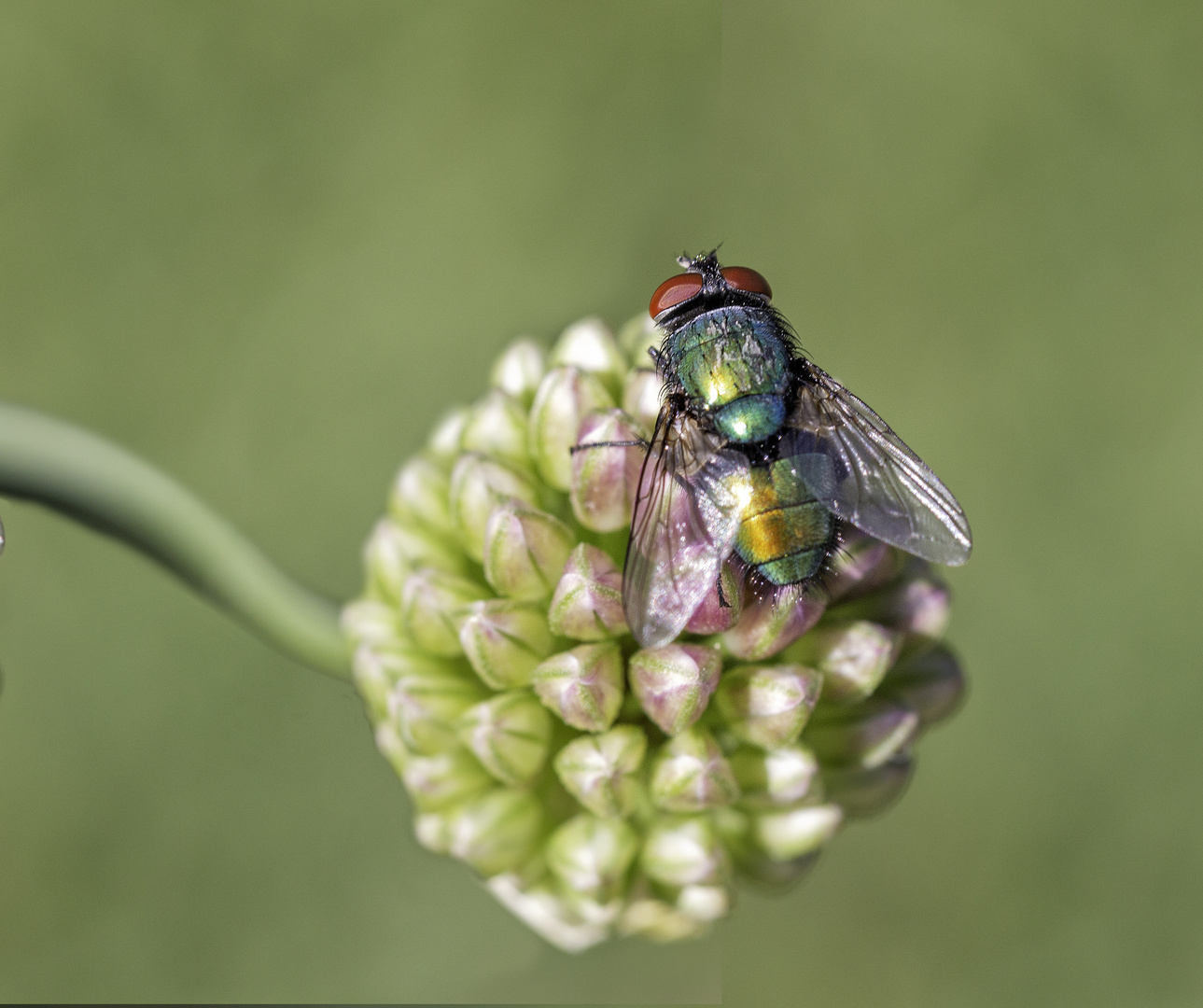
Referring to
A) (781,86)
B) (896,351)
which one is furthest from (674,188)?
(896,351)

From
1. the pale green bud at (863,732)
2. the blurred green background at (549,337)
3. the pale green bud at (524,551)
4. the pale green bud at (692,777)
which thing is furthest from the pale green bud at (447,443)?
the blurred green background at (549,337)

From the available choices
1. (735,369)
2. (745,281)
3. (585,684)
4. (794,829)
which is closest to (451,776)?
(585,684)

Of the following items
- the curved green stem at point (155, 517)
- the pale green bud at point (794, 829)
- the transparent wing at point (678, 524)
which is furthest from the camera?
the pale green bud at point (794, 829)

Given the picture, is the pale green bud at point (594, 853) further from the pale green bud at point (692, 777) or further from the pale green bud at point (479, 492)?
the pale green bud at point (479, 492)

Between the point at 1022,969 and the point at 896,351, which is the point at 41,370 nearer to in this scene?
the point at 896,351

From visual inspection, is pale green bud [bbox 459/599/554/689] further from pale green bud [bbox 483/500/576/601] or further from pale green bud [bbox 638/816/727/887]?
pale green bud [bbox 638/816/727/887]

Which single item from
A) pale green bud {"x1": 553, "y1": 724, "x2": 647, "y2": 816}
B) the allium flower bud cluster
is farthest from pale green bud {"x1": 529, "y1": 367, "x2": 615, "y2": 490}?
pale green bud {"x1": 553, "y1": 724, "x2": 647, "y2": 816}
